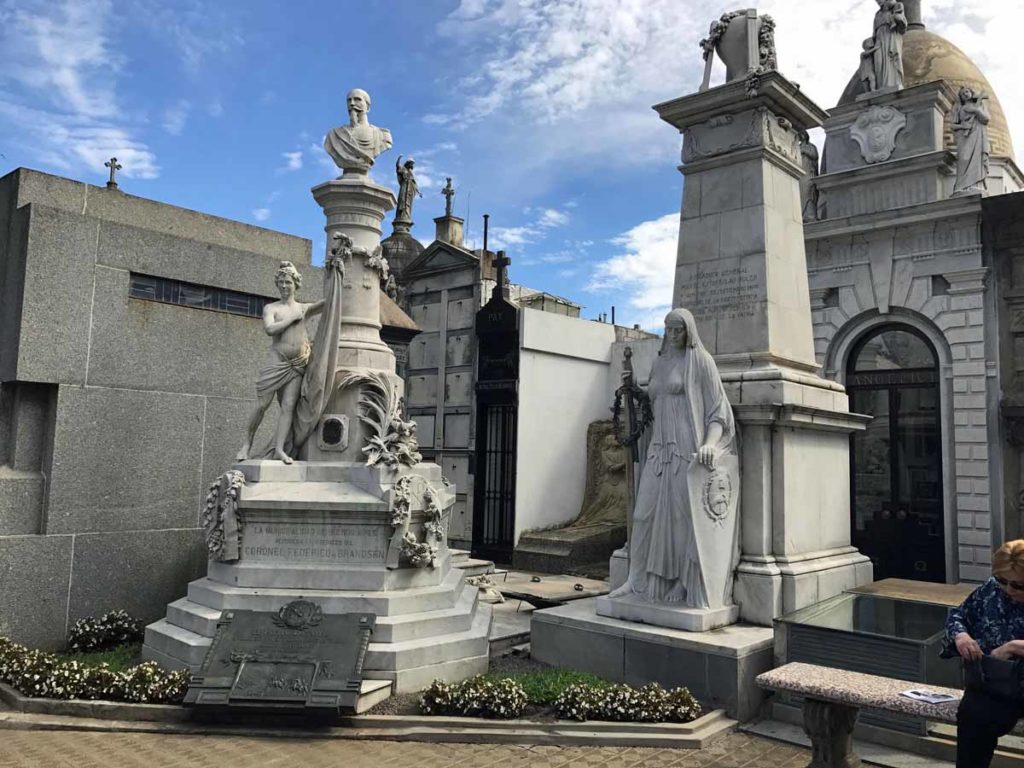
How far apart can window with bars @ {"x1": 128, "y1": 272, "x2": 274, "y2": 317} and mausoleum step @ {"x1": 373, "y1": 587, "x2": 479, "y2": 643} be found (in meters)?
5.65

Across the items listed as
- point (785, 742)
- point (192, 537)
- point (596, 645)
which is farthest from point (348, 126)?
point (785, 742)

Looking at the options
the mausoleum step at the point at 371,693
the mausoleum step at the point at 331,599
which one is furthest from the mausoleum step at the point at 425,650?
the mausoleum step at the point at 331,599

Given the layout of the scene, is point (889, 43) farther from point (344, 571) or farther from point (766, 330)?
point (344, 571)

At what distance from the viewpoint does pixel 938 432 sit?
14.5 m

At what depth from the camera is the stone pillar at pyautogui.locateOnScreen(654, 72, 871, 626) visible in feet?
25.2

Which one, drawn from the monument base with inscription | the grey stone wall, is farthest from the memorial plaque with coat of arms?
the grey stone wall

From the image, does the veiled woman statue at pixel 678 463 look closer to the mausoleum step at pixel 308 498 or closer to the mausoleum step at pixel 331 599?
the mausoleum step at pixel 331 599

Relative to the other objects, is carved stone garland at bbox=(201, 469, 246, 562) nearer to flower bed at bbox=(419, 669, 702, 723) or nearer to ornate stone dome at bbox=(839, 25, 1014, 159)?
flower bed at bbox=(419, 669, 702, 723)

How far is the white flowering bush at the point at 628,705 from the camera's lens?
632 cm

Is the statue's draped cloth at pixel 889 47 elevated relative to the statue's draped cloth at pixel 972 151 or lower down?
elevated

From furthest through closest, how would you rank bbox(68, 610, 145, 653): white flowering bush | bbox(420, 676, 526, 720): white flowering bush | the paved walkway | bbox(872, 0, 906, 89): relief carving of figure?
bbox(872, 0, 906, 89): relief carving of figure, bbox(68, 610, 145, 653): white flowering bush, bbox(420, 676, 526, 720): white flowering bush, the paved walkway

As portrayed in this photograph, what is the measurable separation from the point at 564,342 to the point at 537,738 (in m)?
13.6

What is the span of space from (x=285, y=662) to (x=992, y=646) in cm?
530

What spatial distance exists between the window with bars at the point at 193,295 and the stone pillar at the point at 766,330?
6228mm
